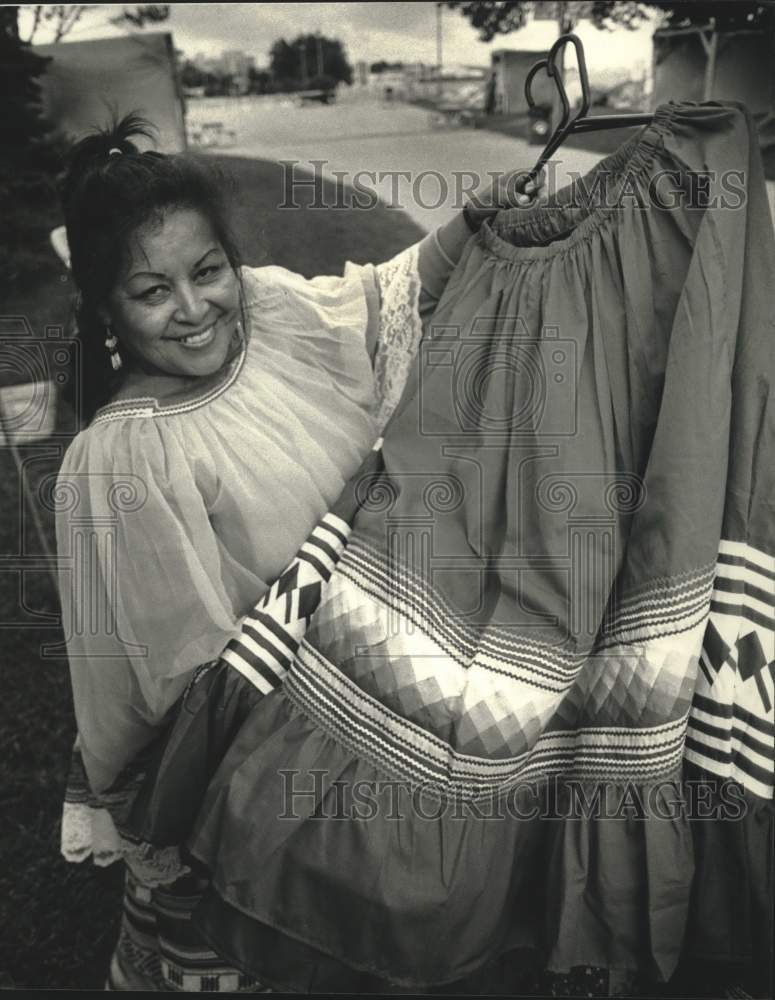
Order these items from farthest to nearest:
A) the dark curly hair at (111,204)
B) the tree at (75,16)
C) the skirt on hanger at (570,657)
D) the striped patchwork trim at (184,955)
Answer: the striped patchwork trim at (184,955)
the tree at (75,16)
the dark curly hair at (111,204)
the skirt on hanger at (570,657)

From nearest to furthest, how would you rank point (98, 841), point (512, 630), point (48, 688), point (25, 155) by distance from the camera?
point (512, 630), point (25, 155), point (98, 841), point (48, 688)

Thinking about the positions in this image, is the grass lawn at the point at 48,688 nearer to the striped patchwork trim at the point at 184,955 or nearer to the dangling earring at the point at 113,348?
the dangling earring at the point at 113,348

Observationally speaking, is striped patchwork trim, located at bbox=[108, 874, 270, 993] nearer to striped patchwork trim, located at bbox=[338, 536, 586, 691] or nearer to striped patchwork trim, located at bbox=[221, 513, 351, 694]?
striped patchwork trim, located at bbox=[221, 513, 351, 694]

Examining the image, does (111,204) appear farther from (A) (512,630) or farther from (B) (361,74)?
(A) (512,630)

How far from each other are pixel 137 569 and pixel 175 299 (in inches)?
14.7

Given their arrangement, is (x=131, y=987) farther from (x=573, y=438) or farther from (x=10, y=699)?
(x=573, y=438)

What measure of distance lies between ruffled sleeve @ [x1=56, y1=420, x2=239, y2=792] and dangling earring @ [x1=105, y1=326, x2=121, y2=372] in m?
0.09

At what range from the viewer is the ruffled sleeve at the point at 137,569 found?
114 centimetres

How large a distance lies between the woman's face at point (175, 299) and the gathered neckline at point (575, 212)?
1.23ft

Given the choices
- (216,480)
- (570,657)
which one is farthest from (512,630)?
(216,480)

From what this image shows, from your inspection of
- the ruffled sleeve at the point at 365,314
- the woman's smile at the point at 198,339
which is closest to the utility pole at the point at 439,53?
the ruffled sleeve at the point at 365,314

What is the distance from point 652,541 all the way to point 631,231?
0.38m

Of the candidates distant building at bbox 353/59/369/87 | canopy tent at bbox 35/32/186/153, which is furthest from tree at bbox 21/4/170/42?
distant building at bbox 353/59/369/87

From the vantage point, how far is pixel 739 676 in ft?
3.41
